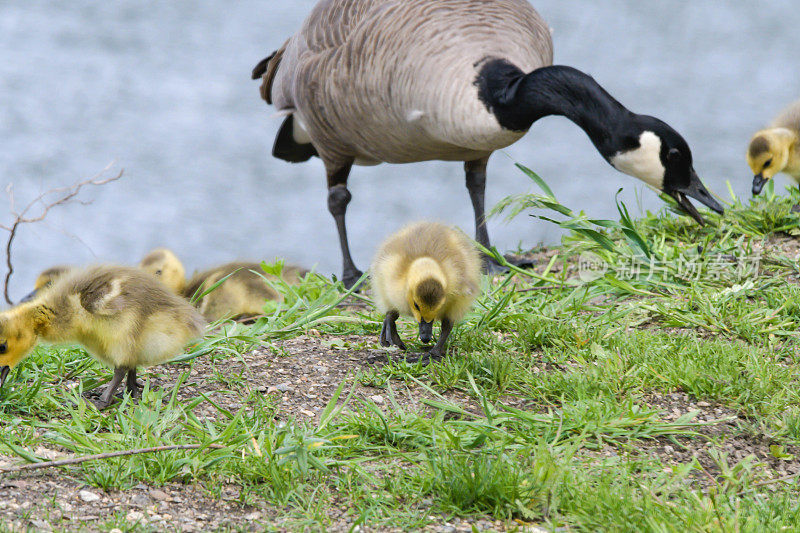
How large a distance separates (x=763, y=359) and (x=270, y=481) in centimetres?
200

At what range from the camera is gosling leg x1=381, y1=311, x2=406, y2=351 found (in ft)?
12.4

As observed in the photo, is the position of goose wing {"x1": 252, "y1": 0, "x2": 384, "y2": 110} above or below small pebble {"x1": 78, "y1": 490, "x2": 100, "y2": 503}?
above

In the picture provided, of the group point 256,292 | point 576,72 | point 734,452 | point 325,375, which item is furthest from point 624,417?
point 256,292

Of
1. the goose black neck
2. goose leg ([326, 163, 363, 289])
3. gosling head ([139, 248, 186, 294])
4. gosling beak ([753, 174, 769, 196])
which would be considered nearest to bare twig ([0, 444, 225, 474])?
the goose black neck

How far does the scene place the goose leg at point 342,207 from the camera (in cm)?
632

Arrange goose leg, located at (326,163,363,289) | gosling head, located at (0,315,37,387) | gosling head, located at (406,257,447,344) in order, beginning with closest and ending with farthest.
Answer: gosling head, located at (0,315,37,387), gosling head, located at (406,257,447,344), goose leg, located at (326,163,363,289)

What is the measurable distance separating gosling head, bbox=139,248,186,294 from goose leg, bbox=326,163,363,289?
1.10 metres

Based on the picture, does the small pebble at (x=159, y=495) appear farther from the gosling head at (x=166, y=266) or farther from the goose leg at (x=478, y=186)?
the goose leg at (x=478, y=186)

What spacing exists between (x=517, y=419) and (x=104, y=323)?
1425 millimetres

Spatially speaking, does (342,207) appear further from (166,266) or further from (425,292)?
(425,292)

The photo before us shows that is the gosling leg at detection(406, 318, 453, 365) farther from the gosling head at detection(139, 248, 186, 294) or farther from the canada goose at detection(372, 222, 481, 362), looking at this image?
the gosling head at detection(139, 248, 186, 294)

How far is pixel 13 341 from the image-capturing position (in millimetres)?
3107

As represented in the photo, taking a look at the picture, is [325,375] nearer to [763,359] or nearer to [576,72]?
[763,359]

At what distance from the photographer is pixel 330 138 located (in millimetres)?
5926
